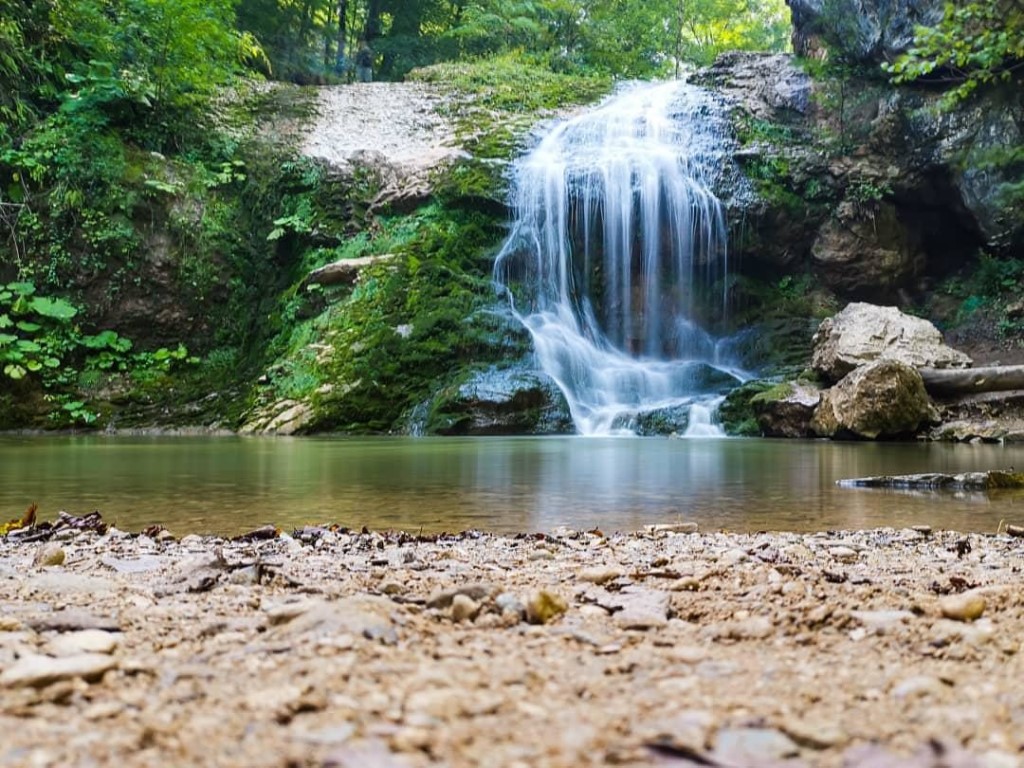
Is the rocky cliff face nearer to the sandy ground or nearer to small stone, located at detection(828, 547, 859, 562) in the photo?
the sandy ground

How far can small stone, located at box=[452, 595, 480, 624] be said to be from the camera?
1331 mm

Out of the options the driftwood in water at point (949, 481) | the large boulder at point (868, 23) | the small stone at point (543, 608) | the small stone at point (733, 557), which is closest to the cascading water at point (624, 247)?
the large boulder at point (868, 23)

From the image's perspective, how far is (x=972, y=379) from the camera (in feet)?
29.0

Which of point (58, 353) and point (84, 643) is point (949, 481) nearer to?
point (84, 643)

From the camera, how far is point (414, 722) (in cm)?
82

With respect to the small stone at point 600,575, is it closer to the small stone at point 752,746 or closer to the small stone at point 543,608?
the small stone at point 543,608

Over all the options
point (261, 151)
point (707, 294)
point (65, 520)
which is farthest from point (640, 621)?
point (261, 151)

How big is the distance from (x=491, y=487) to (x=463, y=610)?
3050mm

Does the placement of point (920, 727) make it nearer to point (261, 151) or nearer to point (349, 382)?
point (349, 382)

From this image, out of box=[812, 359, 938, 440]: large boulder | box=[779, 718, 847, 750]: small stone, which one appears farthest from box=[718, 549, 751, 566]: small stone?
box=[812, 359, 938, 440]: large boulder

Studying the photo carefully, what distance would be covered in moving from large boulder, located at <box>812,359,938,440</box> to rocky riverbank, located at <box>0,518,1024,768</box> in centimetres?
731

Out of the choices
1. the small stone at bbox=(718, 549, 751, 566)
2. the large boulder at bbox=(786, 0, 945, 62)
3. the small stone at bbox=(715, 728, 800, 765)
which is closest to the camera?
the small stone at bbox=(715, 728, 800, 765)

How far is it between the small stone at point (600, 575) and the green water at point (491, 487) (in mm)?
1303

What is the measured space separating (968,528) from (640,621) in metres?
2.36
